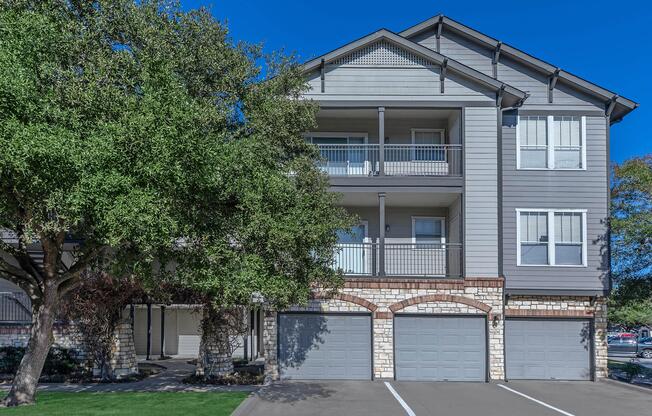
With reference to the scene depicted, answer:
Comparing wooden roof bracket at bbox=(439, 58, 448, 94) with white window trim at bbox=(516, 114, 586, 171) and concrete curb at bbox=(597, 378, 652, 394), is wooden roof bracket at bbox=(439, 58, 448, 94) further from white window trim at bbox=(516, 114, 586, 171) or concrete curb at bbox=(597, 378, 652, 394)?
concrete curb at bbox=(597, 378, 652, 394)

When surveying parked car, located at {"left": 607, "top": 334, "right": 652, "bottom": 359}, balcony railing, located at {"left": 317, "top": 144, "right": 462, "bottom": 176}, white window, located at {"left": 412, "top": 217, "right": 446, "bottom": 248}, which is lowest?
parked car, located at {"left": 607, "top": 334, "right": 652, "bottom": 359}

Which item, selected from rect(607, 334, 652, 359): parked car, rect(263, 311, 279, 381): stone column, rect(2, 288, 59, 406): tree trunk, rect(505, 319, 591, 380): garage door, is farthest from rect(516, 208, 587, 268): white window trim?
rect(607, 334, 652, 359): parked car

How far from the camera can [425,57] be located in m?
17.7

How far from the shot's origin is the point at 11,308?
18.6 meters

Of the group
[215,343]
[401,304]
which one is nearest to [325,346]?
[401,304]

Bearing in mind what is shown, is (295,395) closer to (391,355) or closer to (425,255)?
(391,355)

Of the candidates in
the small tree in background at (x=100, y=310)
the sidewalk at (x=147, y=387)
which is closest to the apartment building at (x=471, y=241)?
the sidewalk at (x=147, y=387)

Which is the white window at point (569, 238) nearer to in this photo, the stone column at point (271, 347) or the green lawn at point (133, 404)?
the stone column at point (271, 347)

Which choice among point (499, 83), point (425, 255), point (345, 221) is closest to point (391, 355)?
point (425, 255)

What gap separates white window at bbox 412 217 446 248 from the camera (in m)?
19.1

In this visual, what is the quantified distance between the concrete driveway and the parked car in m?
16.1

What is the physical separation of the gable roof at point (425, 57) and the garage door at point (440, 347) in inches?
266

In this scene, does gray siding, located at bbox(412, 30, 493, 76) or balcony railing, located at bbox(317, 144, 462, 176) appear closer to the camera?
balcony railing, located at bbox(317, 144, 462, 176)

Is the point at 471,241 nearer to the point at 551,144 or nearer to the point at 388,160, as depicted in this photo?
the point at 388,160
